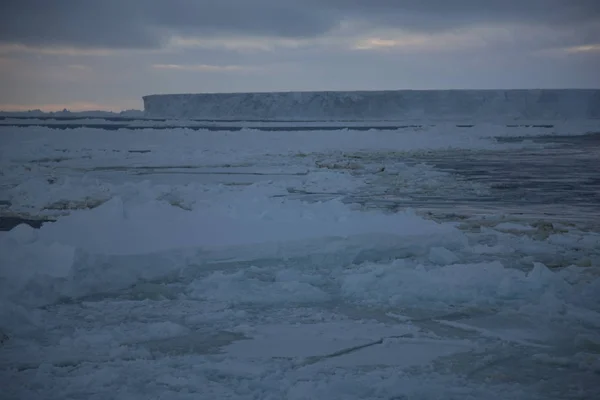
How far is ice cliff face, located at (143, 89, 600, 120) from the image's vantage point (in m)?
49.1

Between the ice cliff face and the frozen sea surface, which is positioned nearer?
the frozen sea surface

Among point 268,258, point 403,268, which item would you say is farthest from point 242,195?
point 403,268

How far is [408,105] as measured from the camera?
170 feet

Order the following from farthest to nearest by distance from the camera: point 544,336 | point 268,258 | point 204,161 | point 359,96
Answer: point 359,96
point 204,161
point 268,258
point 544,336

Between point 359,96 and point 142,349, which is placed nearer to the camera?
point 142,349

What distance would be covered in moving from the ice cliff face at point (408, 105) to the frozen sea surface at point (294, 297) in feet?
136

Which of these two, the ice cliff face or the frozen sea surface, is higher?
the ice cliff face

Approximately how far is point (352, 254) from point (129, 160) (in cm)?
1132

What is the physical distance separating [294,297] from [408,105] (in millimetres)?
48301

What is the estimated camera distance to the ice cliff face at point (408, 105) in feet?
161

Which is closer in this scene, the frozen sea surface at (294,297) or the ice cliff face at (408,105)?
the frozen sea surface at (294,297)

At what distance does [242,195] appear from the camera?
8.23 meters

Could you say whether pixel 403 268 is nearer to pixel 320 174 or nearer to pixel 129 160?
pixel 320 174

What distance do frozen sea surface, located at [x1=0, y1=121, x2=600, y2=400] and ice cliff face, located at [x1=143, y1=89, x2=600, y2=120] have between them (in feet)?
136
